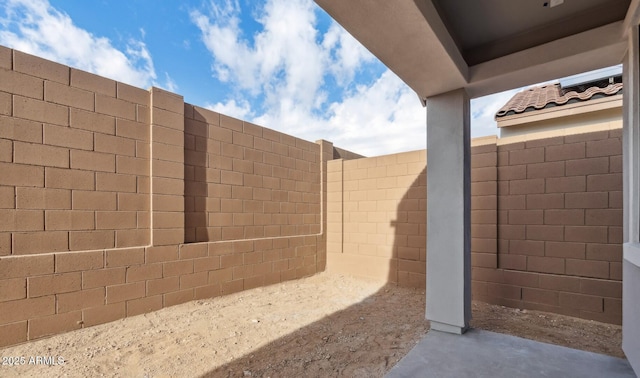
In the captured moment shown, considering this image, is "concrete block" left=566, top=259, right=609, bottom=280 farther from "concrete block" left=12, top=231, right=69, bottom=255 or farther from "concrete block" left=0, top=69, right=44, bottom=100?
"concrete block" left=0, top=69, right=44, bottom=100

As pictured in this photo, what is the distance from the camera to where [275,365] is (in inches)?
87.5

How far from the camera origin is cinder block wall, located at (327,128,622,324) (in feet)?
9.96

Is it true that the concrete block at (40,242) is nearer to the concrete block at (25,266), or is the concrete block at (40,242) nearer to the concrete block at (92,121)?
the concrete block at (25,266)

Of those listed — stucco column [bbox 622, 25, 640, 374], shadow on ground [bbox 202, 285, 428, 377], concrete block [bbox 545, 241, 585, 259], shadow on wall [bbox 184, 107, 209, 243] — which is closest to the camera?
stucco column [bbox 622, 25, 640, 374]

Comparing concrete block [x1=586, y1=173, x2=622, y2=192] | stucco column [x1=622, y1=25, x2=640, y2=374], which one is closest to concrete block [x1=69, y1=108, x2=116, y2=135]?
stucco column [x1=622, y1=25, x2=640, y2=374]

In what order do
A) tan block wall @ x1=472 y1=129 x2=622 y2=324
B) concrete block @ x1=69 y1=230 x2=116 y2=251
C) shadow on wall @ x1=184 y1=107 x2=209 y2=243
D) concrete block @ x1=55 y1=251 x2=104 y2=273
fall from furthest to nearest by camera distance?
shadow on wall @ x1=184 y1=107 x2=209 y2=243
tan block wall @ x1=472 y1=129 x2=622 y2=324
concrete block @ x1=69 y1=230 x2=116 y2=251
concrete block @ x1=55 y1=251 x2=104 y2=273

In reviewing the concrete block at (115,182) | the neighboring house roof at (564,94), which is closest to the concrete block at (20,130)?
the concrete block at (115,182)

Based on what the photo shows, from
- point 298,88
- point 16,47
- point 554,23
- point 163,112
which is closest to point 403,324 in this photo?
point 554,23

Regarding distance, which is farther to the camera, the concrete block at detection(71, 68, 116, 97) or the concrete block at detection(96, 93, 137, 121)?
the concrete block at detection(96, 93, 137, 121)

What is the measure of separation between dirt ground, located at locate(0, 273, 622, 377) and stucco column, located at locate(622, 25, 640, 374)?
31.2 inches

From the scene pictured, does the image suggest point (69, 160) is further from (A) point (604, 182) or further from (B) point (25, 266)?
(A) point (604, 182)

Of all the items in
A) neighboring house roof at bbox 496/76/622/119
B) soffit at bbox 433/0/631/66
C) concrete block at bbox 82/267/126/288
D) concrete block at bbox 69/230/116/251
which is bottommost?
concrete block at bbox 82/267/126/288

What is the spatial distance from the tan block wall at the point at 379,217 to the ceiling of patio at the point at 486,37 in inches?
85.6

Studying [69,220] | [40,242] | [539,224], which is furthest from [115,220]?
[539,224]
